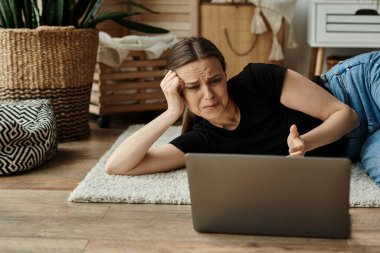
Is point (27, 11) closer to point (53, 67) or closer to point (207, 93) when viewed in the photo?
point (53, 67)

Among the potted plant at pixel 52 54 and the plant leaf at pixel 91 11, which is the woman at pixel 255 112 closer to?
the potted plant at pixel 52 54

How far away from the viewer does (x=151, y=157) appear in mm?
1938

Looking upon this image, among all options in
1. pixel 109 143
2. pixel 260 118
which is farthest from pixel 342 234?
pixel 109 143

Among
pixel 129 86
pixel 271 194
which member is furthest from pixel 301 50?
pixel 271 194

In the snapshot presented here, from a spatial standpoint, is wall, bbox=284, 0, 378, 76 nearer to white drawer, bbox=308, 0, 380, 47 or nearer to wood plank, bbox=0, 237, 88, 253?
white drawer, bbox=308, 0, 380, 47

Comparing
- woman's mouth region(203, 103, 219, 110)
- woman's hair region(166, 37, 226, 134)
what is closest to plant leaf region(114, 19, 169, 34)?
woman's hair region(166, 37, 226, 134)

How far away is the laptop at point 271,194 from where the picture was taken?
127cm

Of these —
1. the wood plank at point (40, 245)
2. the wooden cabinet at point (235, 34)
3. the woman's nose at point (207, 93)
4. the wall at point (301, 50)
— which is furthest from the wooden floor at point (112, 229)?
the wall at point (301, 50)

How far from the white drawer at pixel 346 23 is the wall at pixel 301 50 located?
16.3 inches

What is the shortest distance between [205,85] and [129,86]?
1.31m

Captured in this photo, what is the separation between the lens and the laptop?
1.27 m

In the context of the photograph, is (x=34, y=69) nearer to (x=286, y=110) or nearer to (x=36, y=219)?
(x=36, y=219)

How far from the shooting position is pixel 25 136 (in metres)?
2.08

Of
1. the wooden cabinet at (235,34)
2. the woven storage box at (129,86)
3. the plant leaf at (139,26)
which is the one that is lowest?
the woven storage box at (129,86)
